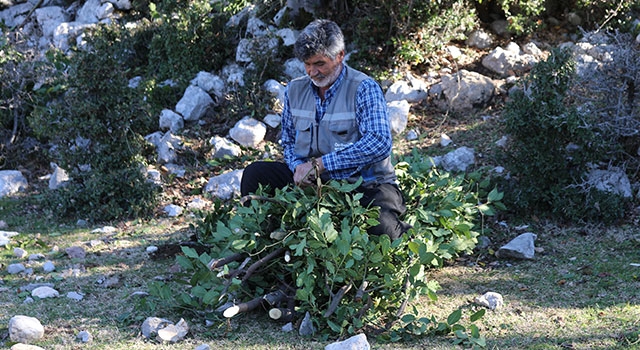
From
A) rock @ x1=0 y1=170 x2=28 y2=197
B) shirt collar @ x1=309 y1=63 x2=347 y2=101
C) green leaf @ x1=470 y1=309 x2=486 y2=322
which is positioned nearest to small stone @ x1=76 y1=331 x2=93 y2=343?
shirt collar @ x1=309 y1=63 x2=347 y2=101

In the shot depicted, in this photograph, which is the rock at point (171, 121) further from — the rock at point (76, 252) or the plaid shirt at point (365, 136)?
the plaid shirt at point (365, 136)

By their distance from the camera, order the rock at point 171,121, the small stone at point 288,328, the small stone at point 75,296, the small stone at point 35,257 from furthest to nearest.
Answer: the rock at point 171,121 < the small stone at point 35,257 < the small stone at point 75,296 < the small stone at point 288,328

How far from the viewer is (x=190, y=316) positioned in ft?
14.0

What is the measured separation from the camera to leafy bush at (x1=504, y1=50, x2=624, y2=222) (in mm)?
5770

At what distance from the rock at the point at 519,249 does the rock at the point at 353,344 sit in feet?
6.25

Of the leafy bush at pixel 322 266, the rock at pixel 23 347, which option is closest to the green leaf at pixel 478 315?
the leafy bush at pixel 322 266

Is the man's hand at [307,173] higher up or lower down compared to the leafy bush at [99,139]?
higher up

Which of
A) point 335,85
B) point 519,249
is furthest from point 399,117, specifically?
point 335,85

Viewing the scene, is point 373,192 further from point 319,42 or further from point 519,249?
point 519,249

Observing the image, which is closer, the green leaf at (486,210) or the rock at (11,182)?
the green leaf at (486,210)

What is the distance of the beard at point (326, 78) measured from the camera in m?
4.46

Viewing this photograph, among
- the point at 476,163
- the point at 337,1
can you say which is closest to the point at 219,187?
Answer: the point at 476,163

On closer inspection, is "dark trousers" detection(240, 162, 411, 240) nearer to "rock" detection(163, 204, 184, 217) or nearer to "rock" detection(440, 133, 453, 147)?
"rock" detection(163, 204, 184, 217)

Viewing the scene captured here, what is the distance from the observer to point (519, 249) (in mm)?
5215
